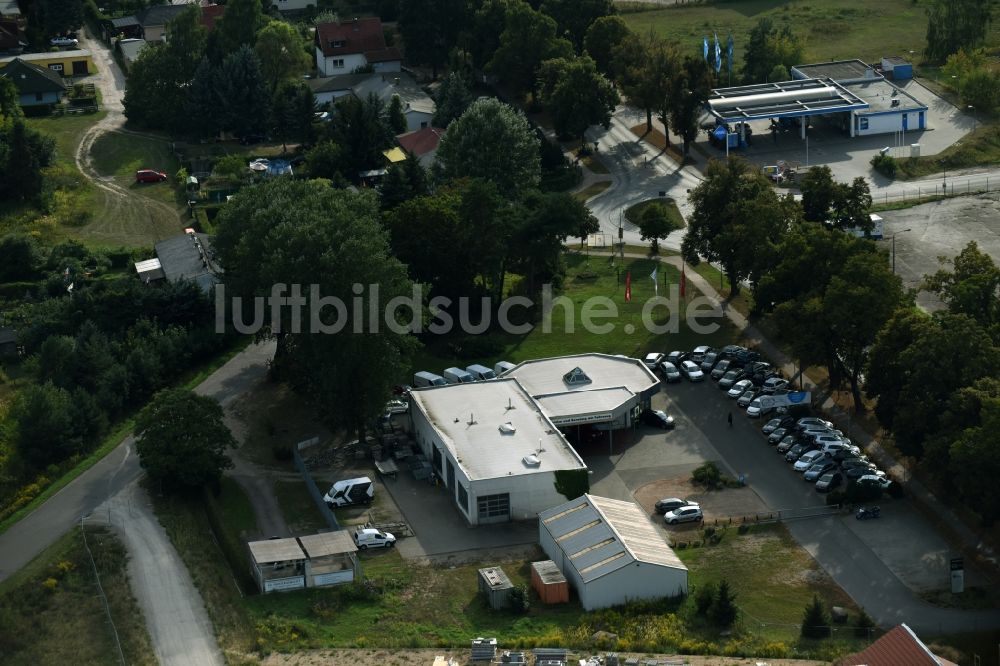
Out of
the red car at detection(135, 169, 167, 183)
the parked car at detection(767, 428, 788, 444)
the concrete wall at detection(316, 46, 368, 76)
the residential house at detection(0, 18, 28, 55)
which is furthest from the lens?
the residential house at detection(0, 18, 28, 55)

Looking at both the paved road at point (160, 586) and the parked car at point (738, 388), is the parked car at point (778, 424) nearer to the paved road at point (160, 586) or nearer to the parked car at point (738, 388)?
the parked car at point (738, 388)

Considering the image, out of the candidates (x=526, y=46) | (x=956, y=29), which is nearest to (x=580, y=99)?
(x=526, y=46)

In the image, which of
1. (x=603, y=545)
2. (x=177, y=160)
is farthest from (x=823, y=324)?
(x=177, y=160)

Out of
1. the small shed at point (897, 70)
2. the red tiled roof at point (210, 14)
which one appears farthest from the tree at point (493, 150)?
the red tiled roof at point (210, 14)

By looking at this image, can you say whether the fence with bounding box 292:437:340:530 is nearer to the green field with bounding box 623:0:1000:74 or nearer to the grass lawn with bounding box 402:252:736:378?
the grass lawn with bounding box 402:252:736:378

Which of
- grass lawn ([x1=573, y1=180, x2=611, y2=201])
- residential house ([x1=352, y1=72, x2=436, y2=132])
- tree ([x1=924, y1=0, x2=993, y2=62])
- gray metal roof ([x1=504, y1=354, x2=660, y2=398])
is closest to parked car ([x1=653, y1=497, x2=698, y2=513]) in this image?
gray metal roof ([x1=504, y1=354, x2=660, y2=398])

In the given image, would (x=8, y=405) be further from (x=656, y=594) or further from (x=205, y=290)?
(x=656, y=594)
